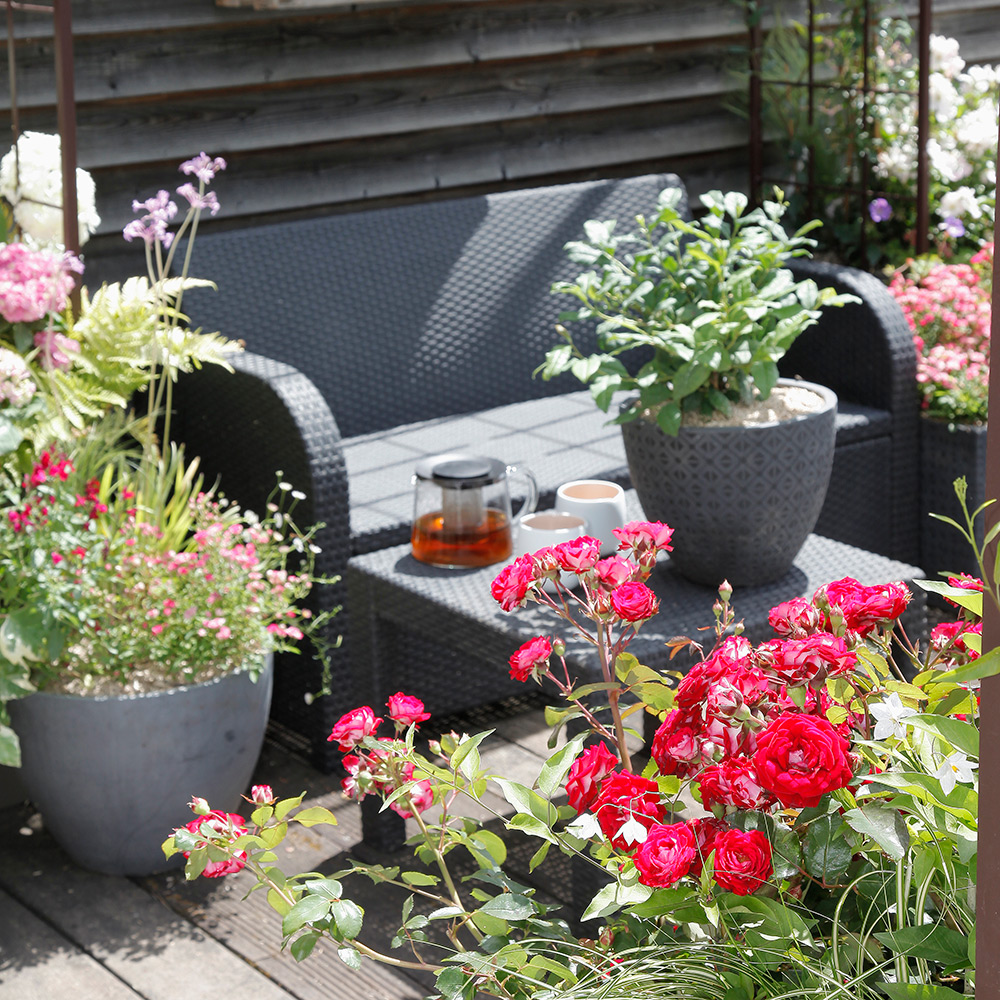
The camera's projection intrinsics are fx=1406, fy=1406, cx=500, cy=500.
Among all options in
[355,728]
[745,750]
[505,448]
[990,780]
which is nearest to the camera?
[990,780]

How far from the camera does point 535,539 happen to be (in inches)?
86.7

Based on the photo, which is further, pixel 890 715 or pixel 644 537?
pixel 644 537

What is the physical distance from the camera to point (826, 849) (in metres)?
0.93

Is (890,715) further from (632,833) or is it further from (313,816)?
(313,816)

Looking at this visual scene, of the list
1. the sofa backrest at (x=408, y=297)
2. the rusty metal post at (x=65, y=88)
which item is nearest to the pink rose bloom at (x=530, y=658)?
the rusty metal post at (x=65, y=88)

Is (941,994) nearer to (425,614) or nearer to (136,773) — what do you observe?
(425,614)

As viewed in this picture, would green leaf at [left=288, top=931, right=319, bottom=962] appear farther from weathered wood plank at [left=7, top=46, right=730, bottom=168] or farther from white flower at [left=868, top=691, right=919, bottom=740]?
weathered wood plank at [left=7, top=46, right=730, bottom=168]

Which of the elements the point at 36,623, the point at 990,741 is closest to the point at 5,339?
the point at 36,623

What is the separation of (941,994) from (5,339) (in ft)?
6.72

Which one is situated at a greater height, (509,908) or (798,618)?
(798,618)

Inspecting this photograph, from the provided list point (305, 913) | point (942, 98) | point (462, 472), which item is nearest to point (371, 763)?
point (305, 913)

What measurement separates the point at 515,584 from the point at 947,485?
2280mm

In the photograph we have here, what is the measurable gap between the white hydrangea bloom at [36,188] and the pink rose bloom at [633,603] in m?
1.81

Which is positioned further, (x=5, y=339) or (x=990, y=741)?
(x=5, y=339)
